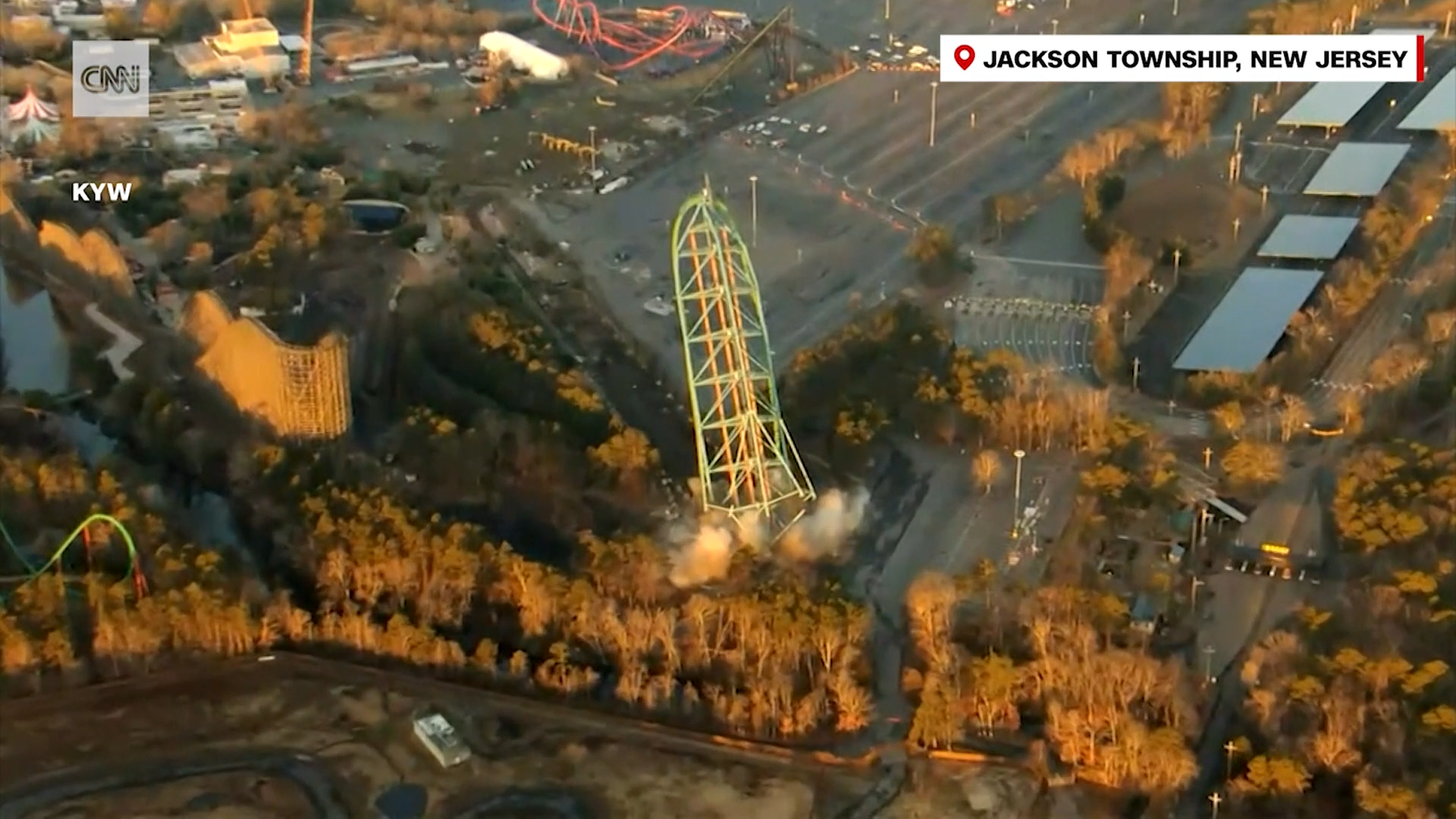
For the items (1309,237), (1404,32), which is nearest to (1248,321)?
(1309,237)

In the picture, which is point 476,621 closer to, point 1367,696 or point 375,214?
point 1367,696

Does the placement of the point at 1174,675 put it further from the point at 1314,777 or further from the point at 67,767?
the point at 67,767

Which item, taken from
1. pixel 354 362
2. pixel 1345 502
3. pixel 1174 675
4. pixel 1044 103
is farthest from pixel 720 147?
pixel 1174 675

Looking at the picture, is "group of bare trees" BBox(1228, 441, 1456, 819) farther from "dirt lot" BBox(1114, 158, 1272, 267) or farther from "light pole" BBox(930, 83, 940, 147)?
"light pole" BBox(930, 83, 940, 147)

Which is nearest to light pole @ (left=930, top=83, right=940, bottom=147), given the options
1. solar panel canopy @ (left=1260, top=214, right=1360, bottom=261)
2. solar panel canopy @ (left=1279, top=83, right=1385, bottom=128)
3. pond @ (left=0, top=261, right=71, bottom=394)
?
solar panel canopy @ (left=1279, top=83, right=1385, bottom=128)

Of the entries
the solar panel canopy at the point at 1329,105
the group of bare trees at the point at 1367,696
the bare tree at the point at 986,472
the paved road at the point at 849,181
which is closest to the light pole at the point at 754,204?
the paved road at the point at 849,181
